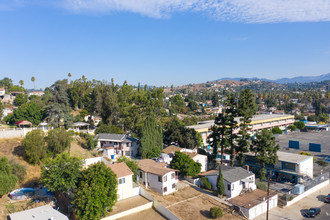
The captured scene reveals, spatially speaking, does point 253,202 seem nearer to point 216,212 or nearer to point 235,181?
point 235,181

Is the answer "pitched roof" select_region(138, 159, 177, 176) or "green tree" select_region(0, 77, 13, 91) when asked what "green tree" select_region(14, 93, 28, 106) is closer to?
"green tree" select_region(0, 77, 13, 91)

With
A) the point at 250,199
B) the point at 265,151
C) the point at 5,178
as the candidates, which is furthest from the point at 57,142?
the point at 265,151

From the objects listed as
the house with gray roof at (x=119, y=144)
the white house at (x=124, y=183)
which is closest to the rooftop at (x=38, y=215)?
the white house at (x=124, y=183)

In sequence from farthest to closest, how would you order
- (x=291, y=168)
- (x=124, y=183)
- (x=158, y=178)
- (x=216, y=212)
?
(x=291, y=168) < (x=158, y=178) < (x=124, y=183) < (x=216, y=212)

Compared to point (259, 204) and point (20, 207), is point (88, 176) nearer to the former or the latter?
point (20, 207)

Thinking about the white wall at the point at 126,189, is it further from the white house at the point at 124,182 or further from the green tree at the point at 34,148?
the green tree at the point at 34,148

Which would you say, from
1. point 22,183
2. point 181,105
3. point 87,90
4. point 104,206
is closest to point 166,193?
point 104,206

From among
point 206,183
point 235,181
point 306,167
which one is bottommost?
point 206,183
